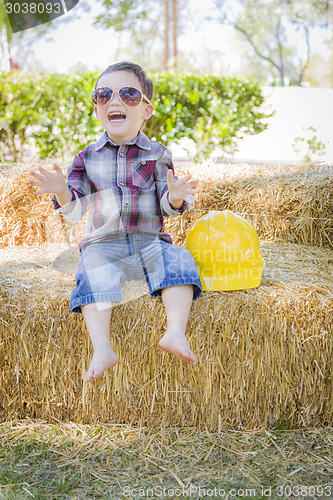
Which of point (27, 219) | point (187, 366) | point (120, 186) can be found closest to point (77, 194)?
point (120, 186)

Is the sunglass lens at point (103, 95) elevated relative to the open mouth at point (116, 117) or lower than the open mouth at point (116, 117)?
elevated

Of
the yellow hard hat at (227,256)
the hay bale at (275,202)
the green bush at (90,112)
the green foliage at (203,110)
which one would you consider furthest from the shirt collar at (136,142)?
the green foliage at (203,110)

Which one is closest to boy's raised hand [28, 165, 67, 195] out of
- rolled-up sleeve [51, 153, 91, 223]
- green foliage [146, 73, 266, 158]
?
rolled-up sleeve [51, 153, 91, 223]

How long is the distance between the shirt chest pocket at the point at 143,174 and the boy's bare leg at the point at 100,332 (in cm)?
58

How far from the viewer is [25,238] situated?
10.2 feet

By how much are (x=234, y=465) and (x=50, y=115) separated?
4.04 metres

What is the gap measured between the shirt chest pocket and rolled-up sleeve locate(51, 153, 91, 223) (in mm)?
220

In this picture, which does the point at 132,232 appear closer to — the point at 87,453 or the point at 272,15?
the point at 87,453

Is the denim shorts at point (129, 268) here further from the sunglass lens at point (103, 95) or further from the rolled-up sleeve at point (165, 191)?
the sunglass lens at point (103, 95)

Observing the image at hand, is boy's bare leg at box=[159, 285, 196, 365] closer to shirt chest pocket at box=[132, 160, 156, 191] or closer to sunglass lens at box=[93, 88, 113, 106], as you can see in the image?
shirt chest pocket at box=[132, 160, 156, 191]

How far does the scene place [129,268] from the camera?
2.01 m

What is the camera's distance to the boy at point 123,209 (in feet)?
5.92

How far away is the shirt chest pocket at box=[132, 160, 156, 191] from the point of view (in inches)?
83.0

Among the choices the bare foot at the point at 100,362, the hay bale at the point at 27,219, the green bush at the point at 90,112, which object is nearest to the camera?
the bare foot at the point at 100,362
